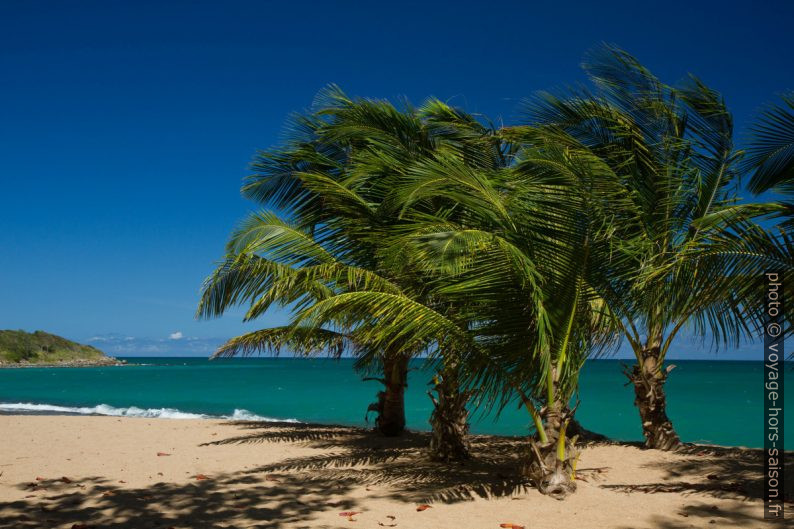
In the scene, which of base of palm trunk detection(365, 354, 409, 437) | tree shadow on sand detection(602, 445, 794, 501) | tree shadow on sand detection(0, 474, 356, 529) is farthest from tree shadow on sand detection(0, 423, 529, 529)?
tree shadow on sand detection(602, 445, 794, 501)

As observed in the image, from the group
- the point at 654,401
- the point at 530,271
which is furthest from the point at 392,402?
the point at 530,271

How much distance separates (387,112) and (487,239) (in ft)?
12.1

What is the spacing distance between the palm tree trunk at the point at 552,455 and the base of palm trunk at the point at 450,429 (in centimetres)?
204

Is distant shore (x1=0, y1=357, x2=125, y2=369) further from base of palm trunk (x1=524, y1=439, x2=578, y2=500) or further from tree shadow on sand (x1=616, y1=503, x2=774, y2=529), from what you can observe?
tree shadow on sand (x1=616, y1=503, x2=774, y2=529)

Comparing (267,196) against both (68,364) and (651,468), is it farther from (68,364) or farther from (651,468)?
(68,364)

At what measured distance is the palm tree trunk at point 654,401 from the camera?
9.23m

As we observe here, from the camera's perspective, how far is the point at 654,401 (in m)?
9.25

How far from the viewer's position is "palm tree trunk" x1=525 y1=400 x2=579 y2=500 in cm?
623

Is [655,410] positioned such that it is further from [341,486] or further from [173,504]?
[173,504]

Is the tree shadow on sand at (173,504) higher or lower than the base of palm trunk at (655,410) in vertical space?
lower

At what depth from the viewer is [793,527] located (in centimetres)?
508

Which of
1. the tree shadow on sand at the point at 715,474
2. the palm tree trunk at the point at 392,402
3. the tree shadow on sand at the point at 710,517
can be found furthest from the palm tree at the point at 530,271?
the palm tree trunk at the point at 392,402

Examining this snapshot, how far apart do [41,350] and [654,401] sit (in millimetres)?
94145

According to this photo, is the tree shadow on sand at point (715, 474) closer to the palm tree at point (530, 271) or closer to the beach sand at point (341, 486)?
the beach sand at point (341, 486)
